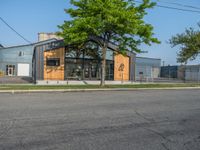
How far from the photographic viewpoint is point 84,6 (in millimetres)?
22438

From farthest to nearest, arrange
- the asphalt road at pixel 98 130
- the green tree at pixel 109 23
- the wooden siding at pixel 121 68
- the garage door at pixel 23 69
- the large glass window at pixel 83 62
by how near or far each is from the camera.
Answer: the garage door at pixel 23 69 < the wooden siding at pixel 121 68 < the large glass window at pixel 83 62 < the green tree at pixel 109 23 < the asphalt road at pixel 98 130

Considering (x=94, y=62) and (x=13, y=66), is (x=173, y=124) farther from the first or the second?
(x=13, y=66)

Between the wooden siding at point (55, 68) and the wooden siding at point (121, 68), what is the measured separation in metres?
6.87

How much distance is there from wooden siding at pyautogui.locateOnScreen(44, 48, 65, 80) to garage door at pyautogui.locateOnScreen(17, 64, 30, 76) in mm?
29094

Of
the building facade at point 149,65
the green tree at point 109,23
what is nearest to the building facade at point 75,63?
the green tree at point 109,23

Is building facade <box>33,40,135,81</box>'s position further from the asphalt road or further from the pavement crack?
the pavement crack

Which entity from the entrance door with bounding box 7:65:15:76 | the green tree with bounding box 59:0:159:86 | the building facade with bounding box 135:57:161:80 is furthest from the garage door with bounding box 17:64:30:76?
the green tree with bounding box 59:0:159:86

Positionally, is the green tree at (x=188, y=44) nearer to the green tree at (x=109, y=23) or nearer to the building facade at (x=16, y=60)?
the green tree at (x=109, y=23)

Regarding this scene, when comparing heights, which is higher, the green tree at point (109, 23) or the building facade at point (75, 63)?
the green tree at point (109, 23)

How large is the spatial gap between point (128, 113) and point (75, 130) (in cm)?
303

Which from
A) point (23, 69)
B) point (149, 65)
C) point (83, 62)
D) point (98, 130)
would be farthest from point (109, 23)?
point (149, 65)

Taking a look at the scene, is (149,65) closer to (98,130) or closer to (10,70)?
(10,70)

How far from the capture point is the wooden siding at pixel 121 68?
30.9 m

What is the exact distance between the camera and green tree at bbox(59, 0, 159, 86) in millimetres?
20969
